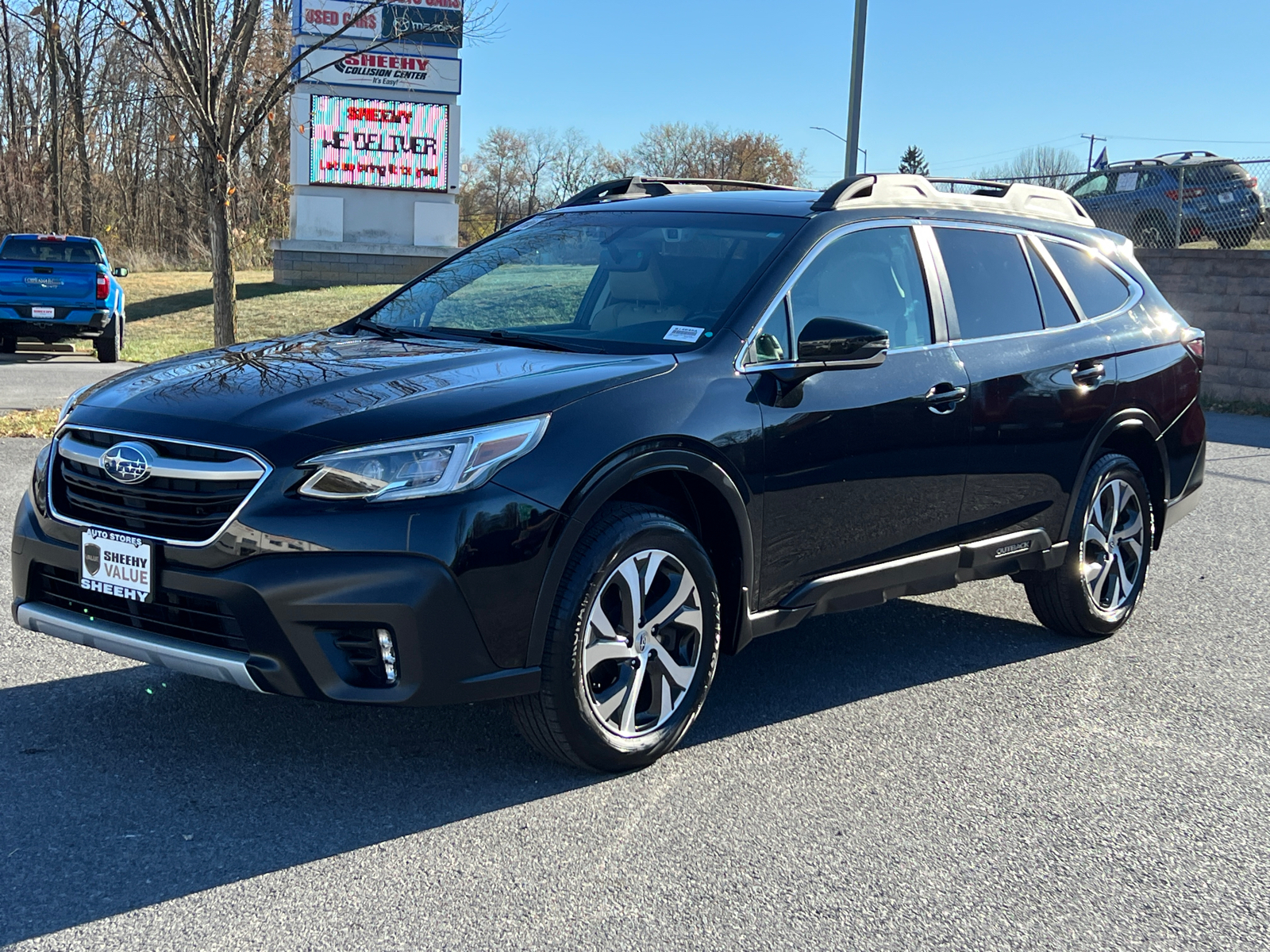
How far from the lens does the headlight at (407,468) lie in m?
3.54

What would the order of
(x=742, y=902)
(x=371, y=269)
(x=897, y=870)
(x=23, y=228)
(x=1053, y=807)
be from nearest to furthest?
(x=742, y=902) → (x=897, y=870) → (x=1053, y=807) → (x=371, y=269) → (x=23, y=228)

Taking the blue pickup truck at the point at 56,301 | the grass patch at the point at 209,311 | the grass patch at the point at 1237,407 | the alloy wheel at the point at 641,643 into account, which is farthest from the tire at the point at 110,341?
the alloy wheel at the point at 641,643

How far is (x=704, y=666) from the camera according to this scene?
4.27 m

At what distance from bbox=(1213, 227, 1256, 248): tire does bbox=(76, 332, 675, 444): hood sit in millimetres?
15967

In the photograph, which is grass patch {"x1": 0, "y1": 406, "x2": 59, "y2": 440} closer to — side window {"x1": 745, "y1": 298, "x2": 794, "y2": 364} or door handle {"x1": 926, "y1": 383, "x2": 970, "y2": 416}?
side window {"x1": 745, "y1": 298, "x2": 794, "y2": 364}

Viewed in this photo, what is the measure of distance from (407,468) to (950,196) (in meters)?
3.02

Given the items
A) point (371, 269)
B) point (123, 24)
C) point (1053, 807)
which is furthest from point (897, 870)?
point (371, 269)

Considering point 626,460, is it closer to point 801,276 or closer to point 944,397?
point 801,276

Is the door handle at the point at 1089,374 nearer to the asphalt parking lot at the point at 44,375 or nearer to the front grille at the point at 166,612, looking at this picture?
the front grille at the point at 166,612

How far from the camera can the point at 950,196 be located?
18.1ft

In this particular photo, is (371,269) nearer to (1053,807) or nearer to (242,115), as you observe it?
(242,115)

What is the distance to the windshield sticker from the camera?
441cm

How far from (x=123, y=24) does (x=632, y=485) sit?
29.3ft

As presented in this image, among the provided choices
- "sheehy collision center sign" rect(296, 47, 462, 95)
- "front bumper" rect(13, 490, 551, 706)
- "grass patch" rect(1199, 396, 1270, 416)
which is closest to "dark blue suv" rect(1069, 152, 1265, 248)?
"grass patch" rect(1199, 396, 1270, 416)
